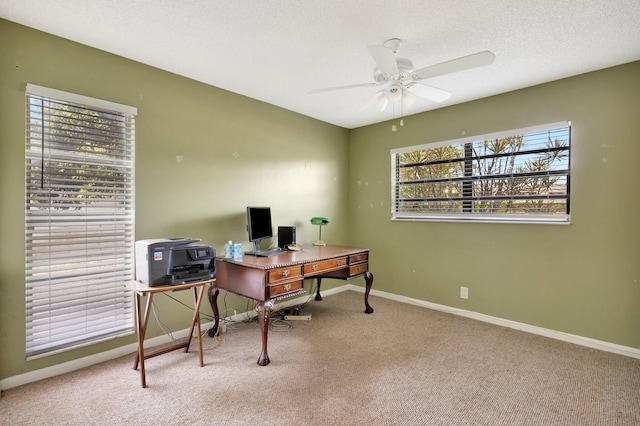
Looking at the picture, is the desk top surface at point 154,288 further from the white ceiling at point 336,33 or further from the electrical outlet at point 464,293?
the electrical outlet at point 464,293

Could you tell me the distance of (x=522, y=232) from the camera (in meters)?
3.10

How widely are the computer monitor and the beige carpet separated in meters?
0.91

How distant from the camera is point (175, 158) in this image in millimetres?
2812

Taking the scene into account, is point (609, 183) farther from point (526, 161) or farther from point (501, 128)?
point (501, 128)

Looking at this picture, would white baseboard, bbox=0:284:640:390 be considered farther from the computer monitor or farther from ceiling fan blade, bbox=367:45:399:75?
ceiling fan blade, bbox=367:45:399:75

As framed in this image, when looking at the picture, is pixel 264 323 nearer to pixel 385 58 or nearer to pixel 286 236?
pixel 286 236

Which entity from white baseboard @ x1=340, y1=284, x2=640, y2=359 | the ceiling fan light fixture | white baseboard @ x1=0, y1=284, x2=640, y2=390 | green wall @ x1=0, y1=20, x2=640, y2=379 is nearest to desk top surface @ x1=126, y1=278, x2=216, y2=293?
green wall @ x1=0, y1=20, x2=640, y2=379

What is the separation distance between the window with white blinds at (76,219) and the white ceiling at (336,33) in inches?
22.6

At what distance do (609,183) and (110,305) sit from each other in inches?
164

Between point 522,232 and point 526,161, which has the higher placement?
point 526,161

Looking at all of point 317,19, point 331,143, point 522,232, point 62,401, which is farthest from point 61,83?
point 522,232

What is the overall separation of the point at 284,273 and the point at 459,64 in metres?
1.92

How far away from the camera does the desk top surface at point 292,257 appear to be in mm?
2553

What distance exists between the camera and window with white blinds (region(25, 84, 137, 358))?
7.04 feet
